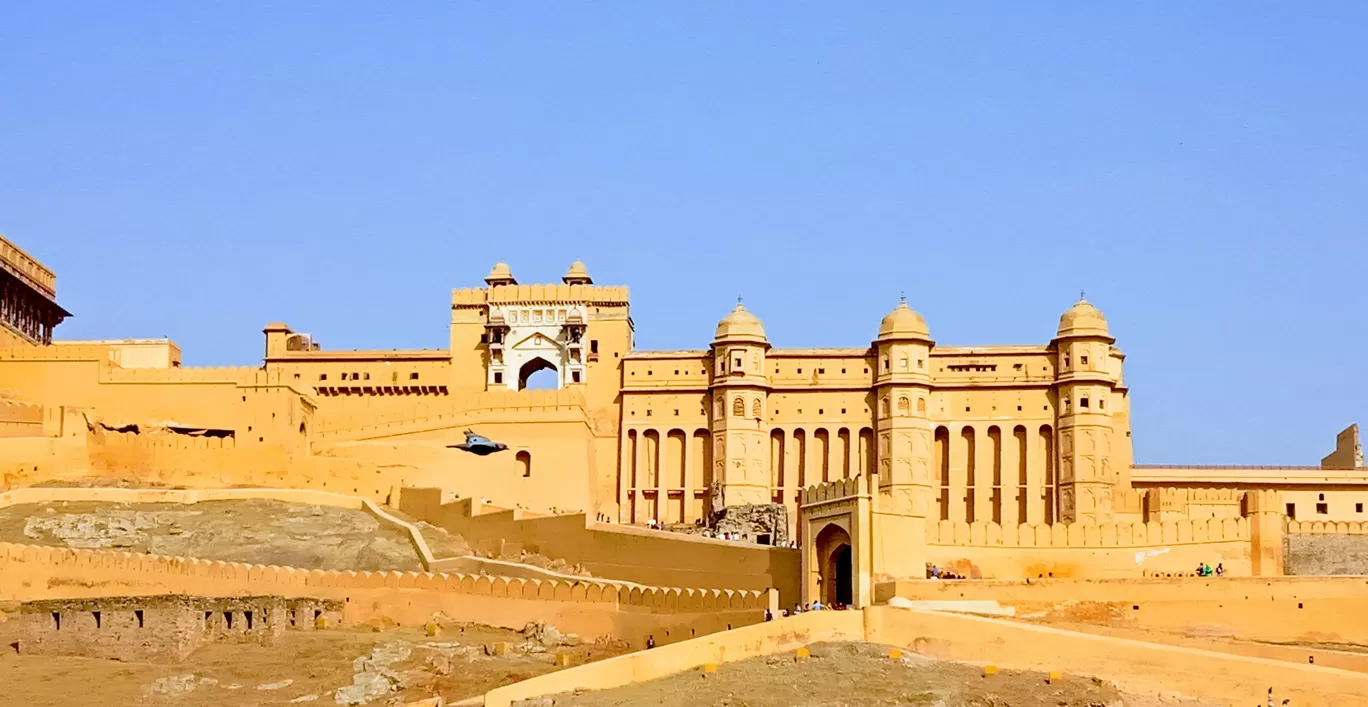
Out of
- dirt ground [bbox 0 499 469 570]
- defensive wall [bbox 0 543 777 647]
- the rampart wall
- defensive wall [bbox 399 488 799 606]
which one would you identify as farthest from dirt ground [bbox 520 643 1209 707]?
dirt ground [bbox 0 499 469 570]

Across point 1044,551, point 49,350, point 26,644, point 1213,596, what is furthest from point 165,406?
point 1213,596

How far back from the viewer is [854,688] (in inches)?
1732

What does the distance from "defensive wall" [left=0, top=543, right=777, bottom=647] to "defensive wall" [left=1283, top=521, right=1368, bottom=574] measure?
1622cm

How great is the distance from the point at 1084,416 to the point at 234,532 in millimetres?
28885

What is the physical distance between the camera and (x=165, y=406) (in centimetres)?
7000

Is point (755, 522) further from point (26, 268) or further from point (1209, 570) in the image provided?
point (26, 268)

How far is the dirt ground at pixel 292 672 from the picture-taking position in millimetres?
47438

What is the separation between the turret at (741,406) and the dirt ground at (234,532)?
1368 centimetres

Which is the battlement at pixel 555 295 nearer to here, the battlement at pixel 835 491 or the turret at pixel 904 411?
the turret at pixel 904 411

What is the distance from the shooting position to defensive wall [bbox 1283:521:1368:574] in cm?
5931

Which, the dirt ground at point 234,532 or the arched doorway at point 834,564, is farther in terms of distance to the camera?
the dirt ground at point 234,532

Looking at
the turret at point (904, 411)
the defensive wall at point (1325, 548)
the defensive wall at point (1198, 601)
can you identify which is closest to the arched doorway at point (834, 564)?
the defensive wall at point (1198, 601)

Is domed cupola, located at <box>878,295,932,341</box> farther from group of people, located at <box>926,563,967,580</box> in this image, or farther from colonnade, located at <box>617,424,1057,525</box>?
group of people, located at <box>926,563,967,580</box>

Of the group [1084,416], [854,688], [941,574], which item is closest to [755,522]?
[1084,416]
